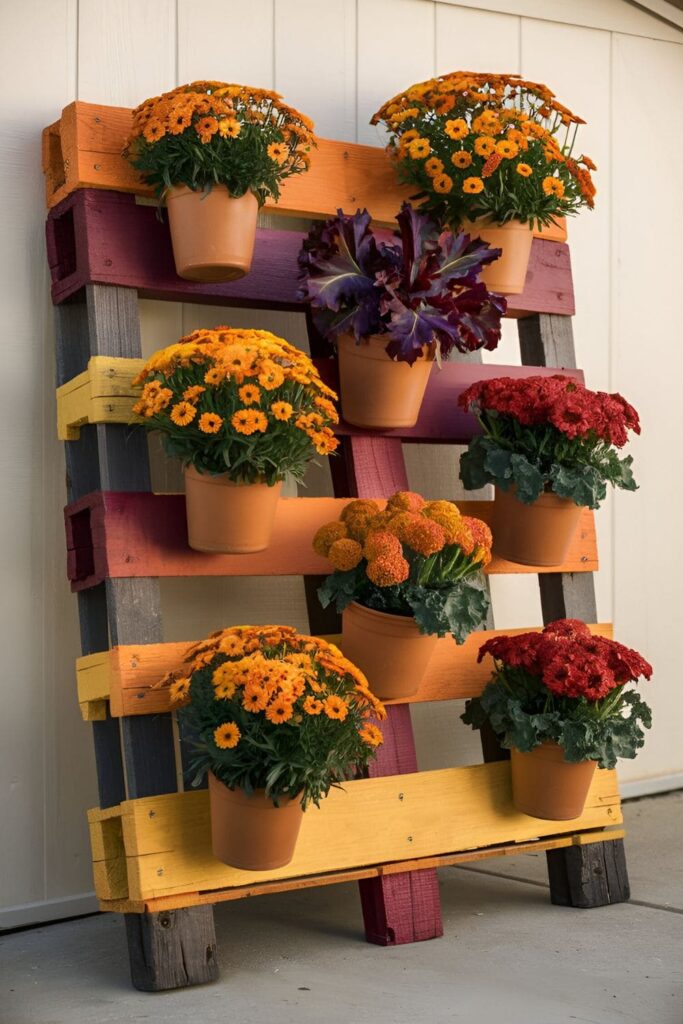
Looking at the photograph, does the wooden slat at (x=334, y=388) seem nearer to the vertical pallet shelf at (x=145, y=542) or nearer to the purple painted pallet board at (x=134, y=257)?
the vertical pallet shelf at (x=145, y=542)

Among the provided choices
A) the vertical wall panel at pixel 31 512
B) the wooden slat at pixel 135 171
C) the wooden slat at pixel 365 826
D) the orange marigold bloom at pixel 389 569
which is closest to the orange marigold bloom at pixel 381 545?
the orange marigold bloom at pixel 389 569

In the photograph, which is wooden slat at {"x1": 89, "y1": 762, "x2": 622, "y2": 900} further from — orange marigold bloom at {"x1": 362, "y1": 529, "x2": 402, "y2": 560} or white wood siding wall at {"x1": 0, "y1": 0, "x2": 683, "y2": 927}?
orange marigold bloom at {"x1": 362, "y1": 529, "x2": 402, "y2": 560}

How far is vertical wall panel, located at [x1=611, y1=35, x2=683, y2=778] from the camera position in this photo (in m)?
3.55

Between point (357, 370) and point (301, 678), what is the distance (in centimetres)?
73

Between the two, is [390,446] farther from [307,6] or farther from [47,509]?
[307,6]

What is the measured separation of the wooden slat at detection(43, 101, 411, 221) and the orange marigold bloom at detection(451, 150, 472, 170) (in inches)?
9.1

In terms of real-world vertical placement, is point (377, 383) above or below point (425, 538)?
above

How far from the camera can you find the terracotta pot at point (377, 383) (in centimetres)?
254

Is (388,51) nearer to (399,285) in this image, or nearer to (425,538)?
(399,285)

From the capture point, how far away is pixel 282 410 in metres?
2.23

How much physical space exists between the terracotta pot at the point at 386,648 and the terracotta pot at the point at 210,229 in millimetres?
712

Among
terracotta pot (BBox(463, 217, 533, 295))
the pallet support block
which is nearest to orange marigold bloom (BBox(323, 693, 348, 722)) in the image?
the pallet support block

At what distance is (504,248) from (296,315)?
0.52m

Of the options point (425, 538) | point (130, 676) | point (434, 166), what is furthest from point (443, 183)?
point (130, 676)
